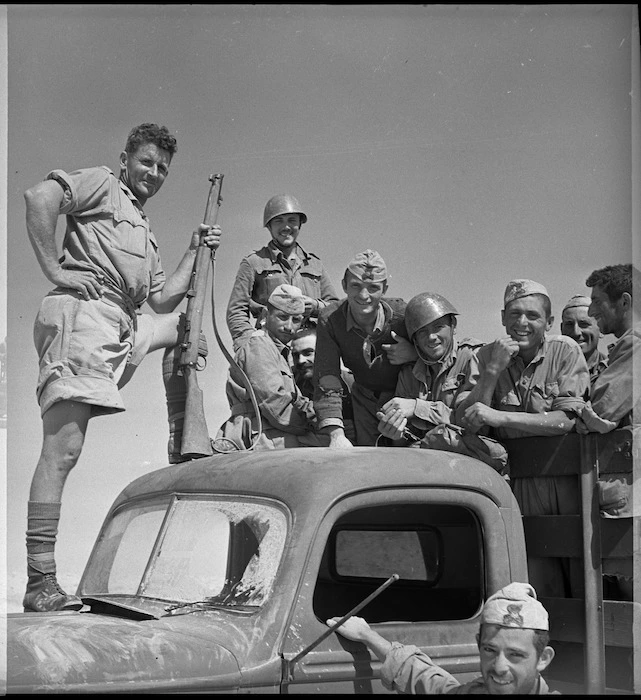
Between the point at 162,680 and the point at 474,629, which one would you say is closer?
the point at 162,680

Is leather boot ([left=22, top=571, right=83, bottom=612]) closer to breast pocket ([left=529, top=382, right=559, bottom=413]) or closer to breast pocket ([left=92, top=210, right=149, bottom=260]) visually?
breast pocket ([left=92, top=210, right=149, bottom=260])

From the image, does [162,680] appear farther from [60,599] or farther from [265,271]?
[265,271]

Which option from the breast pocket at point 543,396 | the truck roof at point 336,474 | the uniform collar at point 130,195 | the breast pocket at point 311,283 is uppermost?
the uniform collar at point 130,195

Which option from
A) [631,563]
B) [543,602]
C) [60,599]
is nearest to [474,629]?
[543,602]

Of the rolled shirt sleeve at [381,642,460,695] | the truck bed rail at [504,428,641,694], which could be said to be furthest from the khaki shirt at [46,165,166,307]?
the rolled shirt sleeve at [381,642,460,695]

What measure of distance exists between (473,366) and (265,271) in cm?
233

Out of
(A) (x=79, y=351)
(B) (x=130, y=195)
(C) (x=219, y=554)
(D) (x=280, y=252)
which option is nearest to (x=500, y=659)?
(C) (x=219, y=554)

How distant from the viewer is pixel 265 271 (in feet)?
20.7

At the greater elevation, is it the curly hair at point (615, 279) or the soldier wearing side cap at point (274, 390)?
the curly hair at point (615, 279)

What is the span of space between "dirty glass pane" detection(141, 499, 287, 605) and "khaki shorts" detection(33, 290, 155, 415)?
867 mm

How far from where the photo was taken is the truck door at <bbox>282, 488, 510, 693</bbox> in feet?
10.6

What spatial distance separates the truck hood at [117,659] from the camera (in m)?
2.92

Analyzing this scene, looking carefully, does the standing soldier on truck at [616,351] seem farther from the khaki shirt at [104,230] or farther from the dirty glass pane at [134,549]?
the khaki shirt at [104,230]

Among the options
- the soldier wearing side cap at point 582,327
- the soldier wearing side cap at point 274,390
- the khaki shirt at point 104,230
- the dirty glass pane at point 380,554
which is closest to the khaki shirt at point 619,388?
the dirty glass pane at point 380,554
